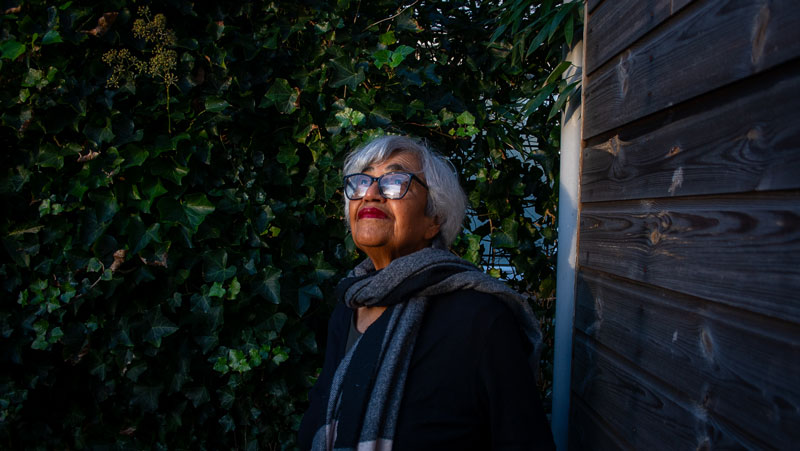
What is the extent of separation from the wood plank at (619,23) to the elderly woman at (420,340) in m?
0.61

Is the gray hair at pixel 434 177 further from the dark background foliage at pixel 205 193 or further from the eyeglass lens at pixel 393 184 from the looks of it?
the dark background foliage at pixel 205 193

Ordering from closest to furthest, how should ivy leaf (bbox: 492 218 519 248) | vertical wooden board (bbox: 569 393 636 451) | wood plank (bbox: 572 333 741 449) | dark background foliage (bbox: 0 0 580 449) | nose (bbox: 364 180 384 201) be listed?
wood plank (bbox: 572 333 741 449)
vertical wooden board (bbox: 569 393 636 451)
nose (bbox: 364 180 384 201)
dark background foliage (bbox: 0 0 580 449)
ivy leaf (bbox: 492 218 519 248)

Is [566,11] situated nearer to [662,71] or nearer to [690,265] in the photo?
[662,71]

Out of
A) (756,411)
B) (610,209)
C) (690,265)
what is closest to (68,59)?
(610,209)

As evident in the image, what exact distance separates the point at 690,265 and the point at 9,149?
2.47 m

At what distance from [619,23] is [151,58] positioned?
1.80 meters

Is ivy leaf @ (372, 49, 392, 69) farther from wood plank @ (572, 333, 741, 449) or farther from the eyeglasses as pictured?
wood plank @ (572, 333, 741, 449)

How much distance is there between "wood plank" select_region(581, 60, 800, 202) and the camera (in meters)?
0.74

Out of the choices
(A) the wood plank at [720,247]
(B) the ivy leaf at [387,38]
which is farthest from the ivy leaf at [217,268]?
(A) the wood plank at [720,247]

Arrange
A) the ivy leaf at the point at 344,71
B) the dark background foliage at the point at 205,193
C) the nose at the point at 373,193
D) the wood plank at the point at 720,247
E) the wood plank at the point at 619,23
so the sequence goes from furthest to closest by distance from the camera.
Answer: the ivy leaf at the point at 344,71, the dark background foliage at the point at 205,193, the nose at the point at 373,193, the wood plank at the point at 619,23, the wood plank at the point at 720,247

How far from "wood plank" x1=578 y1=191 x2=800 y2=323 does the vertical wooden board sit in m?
0.43

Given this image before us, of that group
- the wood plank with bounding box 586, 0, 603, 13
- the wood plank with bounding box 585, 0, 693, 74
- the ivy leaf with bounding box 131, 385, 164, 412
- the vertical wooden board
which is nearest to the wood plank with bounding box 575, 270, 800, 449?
the vertical wooden board

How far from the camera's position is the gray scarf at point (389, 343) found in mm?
1346

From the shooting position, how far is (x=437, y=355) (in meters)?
1.38
